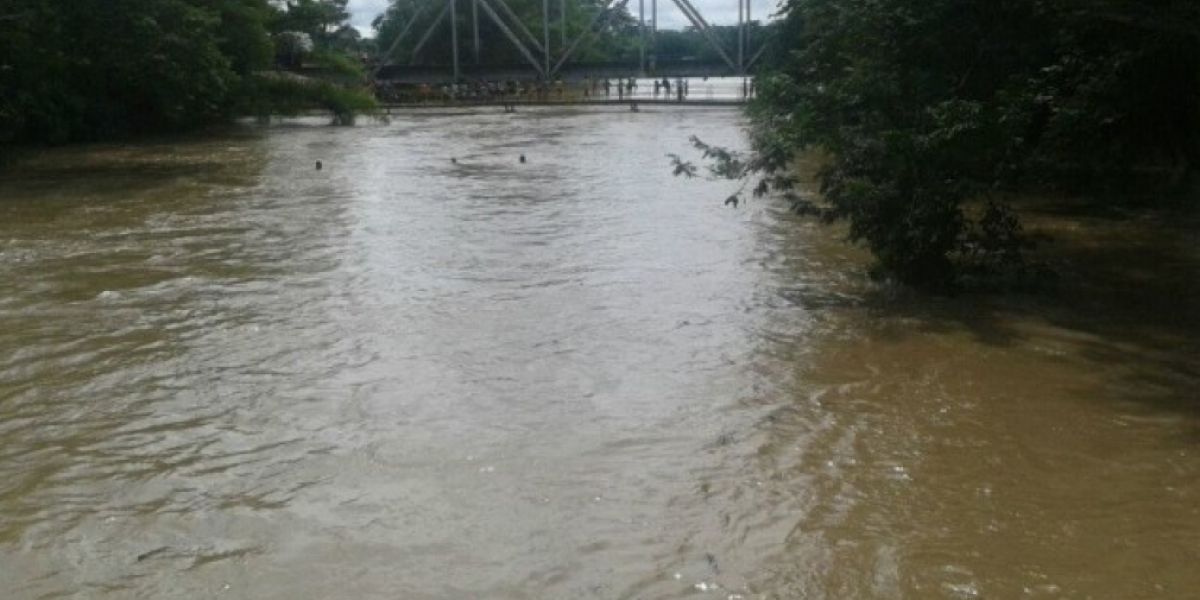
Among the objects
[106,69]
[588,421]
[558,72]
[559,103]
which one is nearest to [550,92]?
[558,72]

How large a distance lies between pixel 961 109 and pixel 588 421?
530cm

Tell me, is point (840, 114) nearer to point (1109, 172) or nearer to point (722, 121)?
point (1109, 172)

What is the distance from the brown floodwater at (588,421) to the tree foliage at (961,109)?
84 centimetres

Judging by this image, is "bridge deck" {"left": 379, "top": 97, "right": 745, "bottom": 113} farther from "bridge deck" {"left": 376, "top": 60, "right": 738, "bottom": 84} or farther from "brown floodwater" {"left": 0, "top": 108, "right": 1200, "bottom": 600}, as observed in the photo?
"brown floodwater" {"left": 0, "top": 108, "right": 1200, "bottom": 600}

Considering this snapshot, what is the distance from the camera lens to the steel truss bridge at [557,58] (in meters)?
78.4

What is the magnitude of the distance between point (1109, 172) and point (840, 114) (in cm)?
350

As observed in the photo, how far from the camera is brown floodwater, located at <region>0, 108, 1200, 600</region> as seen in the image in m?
6.26

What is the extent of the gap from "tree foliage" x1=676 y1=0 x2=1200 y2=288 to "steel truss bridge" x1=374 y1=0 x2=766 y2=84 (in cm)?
6201

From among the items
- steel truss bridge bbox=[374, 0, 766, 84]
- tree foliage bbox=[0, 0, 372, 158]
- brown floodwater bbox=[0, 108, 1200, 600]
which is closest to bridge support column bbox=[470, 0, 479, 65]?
steel truss bridge bbox=[374, 0, 766, 84]

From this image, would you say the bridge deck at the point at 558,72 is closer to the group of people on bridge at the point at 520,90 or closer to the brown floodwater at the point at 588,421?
the group of people on bridge at the point at 520,90

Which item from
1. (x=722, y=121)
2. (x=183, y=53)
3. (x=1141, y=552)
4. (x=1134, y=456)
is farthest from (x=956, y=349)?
(x=722, y=121)

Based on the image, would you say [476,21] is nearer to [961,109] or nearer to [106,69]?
[106,69]

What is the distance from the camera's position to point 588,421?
344 inches

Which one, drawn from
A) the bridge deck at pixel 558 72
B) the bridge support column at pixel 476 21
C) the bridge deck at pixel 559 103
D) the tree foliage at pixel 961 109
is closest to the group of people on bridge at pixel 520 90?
the bridge deck at pixel 558 72
